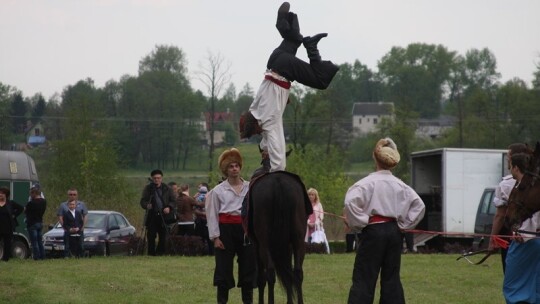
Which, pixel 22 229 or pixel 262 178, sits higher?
pixel 262 178

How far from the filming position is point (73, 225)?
24359 millimetres

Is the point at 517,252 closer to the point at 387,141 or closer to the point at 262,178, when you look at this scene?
the point at 387,141

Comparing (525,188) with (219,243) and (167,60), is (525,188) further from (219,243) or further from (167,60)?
(167,60)

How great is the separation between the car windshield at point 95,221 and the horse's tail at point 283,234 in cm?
1627

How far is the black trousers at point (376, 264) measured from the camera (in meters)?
10.4

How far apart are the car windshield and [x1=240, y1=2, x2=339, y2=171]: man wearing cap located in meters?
15.9

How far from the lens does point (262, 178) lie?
1254 centimetres

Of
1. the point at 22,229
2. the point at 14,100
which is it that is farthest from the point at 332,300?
the point at 14,100

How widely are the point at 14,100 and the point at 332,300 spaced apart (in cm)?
7365

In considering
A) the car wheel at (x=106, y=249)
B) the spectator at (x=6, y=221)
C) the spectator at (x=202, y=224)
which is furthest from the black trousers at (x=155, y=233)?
the spectator at (x=6, y=221)

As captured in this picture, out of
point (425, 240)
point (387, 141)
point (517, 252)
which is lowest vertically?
point (425, 240)

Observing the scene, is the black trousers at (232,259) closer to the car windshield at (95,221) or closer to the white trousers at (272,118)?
the white trousers at (272,118)

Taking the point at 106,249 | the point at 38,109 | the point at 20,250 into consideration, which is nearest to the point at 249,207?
the point at 106,249

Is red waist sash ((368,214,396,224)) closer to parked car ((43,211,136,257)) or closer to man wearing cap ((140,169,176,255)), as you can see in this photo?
man wearing cap ((140,169,176,255))
